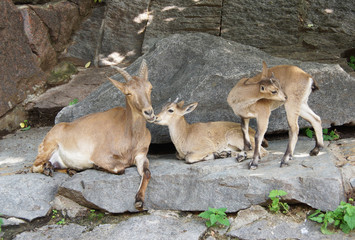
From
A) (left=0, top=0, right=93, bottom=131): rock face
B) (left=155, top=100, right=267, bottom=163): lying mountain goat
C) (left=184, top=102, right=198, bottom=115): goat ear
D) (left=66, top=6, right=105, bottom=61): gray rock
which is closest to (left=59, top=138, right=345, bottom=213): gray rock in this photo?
(left=155, top=100, right=267, bottom=163): lying mountain goat

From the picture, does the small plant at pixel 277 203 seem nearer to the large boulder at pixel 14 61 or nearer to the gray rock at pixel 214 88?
the gray rock at pixel 214 88

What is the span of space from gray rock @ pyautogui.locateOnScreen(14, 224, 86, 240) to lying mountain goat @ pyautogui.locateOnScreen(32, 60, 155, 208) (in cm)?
83

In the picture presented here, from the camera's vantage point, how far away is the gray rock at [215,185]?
195 inches

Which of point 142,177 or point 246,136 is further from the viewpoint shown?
point 246,136

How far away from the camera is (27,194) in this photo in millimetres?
5719

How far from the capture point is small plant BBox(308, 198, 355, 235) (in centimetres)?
458

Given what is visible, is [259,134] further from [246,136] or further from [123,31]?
[123,31]

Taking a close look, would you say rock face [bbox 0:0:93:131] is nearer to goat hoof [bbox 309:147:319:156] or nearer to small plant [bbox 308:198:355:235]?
goat hoof [bbox 309:147:319:156]

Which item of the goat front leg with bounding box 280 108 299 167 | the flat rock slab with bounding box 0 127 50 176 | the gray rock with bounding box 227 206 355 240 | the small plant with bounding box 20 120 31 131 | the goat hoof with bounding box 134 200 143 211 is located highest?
the goat front leg with bounding box 280 108 299 167

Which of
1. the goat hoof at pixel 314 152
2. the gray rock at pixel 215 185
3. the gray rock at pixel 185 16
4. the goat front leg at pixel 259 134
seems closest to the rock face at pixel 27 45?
the gray rock at pixel 185 16

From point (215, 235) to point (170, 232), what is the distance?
497 millimetres

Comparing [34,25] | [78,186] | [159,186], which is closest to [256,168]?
[159,186]

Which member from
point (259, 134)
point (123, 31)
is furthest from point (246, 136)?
point (123, 31)

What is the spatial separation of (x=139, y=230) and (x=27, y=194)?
163cm
